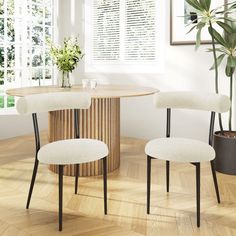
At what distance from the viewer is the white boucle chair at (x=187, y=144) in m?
2.36

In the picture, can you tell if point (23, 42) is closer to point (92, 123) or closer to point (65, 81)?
point (65, 81)

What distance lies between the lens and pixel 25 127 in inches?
203

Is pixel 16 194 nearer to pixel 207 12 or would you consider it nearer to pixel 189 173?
pixel 189 173

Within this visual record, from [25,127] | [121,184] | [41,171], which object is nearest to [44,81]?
[25,127]

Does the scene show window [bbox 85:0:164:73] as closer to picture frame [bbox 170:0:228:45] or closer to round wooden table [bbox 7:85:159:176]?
picture frame [bbox 170:0:228:45]

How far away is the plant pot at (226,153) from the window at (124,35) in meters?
1.54

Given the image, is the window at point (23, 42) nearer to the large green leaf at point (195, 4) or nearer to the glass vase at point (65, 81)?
the glass vase at point (65, 81)

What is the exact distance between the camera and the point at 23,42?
16.6 feet

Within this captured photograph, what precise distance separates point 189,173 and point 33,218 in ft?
5.35

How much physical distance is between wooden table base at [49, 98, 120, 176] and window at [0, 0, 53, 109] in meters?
1.72

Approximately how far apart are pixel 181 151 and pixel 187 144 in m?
0.13

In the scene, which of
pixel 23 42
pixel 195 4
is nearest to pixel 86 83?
pixel 195 4

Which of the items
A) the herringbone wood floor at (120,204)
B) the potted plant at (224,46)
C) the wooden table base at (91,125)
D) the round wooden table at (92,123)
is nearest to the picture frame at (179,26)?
the potted plant at (224,46)

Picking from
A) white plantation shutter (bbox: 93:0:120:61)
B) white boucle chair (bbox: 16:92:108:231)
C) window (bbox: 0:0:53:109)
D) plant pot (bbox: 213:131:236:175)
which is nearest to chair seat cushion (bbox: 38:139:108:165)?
white boucle chair (bbox: 16:92:108:231)
